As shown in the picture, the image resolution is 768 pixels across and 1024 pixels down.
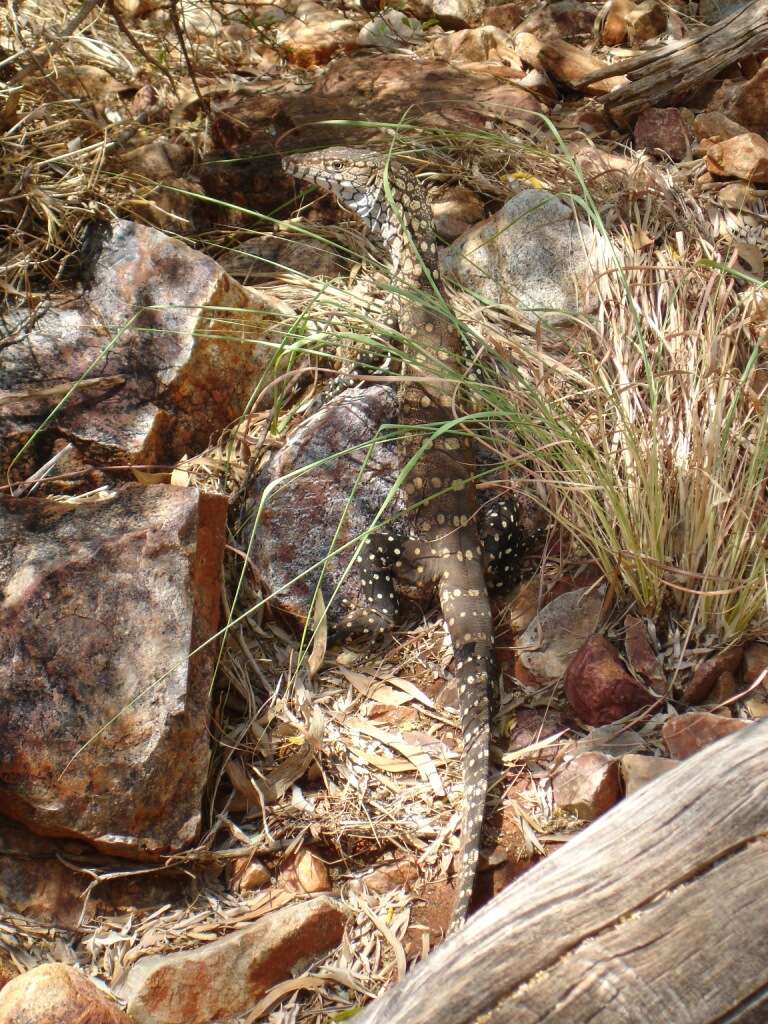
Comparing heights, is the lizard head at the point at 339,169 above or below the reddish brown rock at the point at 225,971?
above

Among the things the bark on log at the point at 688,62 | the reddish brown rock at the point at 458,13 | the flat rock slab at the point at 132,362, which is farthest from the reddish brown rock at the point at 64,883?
the reddish brown rock at the point at 458,13

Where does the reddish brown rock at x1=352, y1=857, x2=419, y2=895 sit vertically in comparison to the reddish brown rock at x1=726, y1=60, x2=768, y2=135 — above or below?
below

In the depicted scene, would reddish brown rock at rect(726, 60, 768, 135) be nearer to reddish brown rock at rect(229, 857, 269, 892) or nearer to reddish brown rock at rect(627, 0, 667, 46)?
reddish brown rock at rect(627, 0, 667, 46)

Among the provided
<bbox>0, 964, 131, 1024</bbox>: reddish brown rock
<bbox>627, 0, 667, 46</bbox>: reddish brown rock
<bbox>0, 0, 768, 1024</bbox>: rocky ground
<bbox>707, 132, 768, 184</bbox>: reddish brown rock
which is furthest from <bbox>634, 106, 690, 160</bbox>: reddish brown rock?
<bbox>0, 964, 131, 1024</bbox>: reddish brown rock

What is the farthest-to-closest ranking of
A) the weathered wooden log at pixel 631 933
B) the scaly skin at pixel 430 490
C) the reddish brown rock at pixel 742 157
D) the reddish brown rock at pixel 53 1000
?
the reddish brown rock at pixel 742 157 < the scaly skin at pixel 430 490 < the reddish brown rock at pixel 53 1000 < the weathered wooden log at pixel 631 933

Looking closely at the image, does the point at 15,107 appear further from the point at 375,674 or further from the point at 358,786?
the point at 358,786

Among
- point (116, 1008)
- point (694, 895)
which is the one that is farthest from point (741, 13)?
point (116, 1008)

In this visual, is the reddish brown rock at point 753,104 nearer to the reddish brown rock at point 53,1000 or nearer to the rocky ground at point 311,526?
the rocky ground at point 311,526
